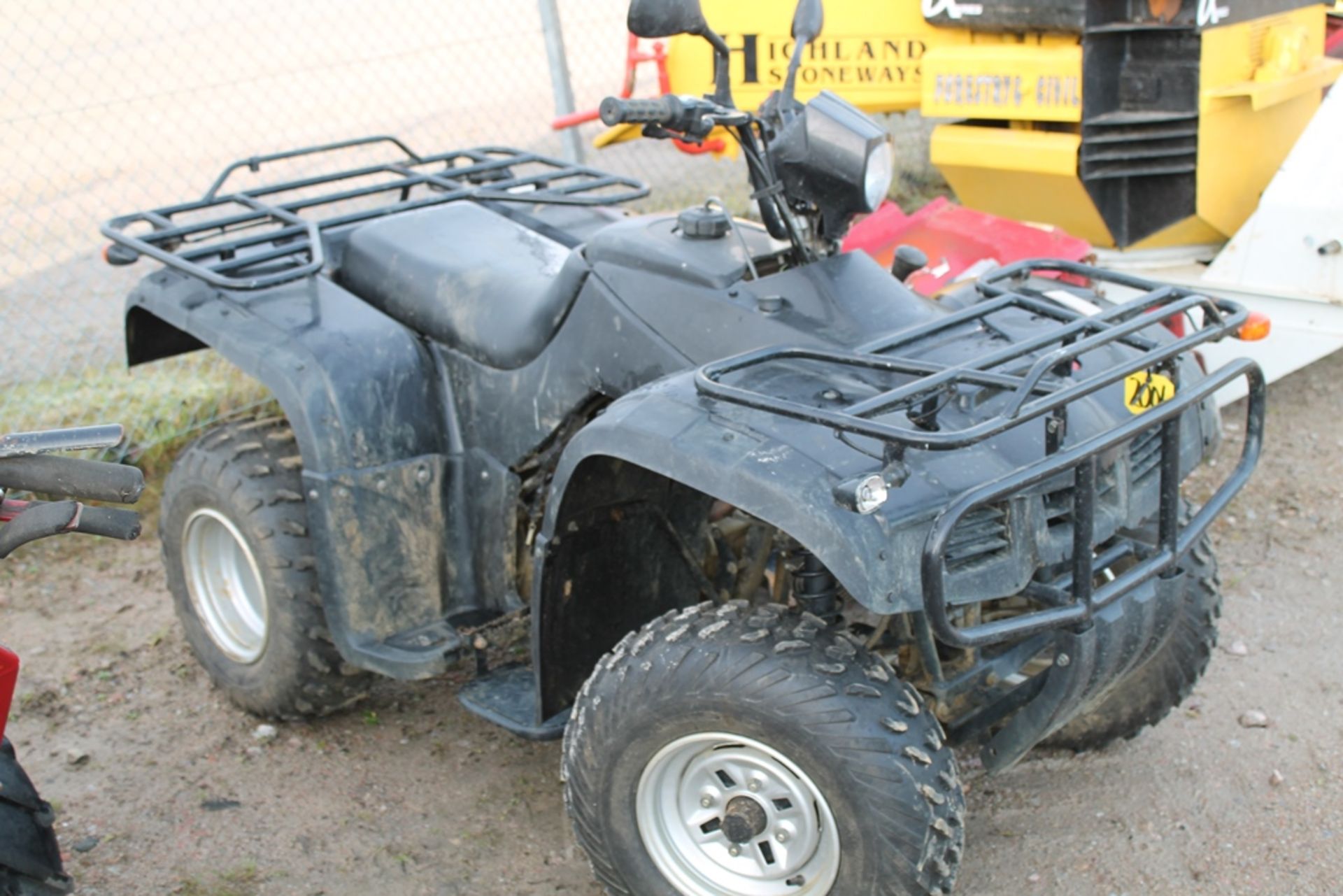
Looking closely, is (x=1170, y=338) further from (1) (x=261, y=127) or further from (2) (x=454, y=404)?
(1) (x=261, y=127)

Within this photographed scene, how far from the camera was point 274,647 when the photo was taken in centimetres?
390

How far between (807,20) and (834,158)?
0.47m

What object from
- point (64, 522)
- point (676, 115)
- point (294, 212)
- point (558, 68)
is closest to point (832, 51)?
point (558, 68)

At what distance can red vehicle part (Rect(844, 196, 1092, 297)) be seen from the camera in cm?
558

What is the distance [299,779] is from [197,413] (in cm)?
225

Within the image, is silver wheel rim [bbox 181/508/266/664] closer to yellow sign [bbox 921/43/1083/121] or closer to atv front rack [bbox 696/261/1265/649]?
atv front rack [bbox 696/261/1265/649]

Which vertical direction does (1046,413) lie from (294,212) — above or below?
below

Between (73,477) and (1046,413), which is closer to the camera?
(73,477)

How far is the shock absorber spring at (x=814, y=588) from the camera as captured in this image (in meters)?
2.96

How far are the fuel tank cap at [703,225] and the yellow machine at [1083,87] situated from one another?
112 inches

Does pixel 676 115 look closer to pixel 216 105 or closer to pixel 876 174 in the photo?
pixel 876 174

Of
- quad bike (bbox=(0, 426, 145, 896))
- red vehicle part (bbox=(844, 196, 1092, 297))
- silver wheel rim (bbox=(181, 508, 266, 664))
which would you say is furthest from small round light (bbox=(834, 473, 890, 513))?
red vehicle part (bbox=(844, 196, 1092, 297))

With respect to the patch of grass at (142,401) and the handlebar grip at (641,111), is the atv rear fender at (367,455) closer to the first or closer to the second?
the handlebar grip at (641,111)

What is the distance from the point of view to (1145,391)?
303cm
